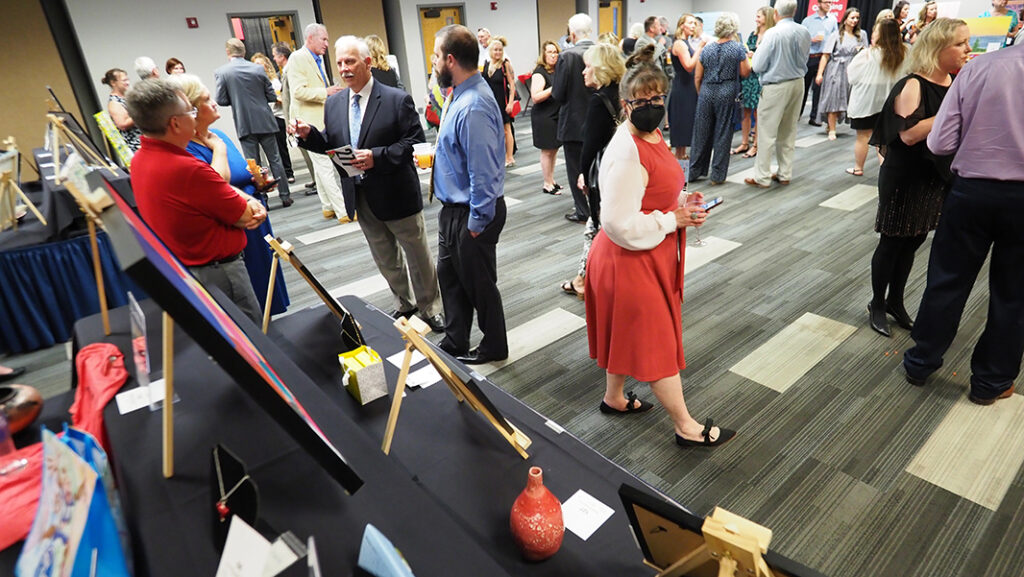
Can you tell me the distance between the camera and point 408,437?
4.84 ft

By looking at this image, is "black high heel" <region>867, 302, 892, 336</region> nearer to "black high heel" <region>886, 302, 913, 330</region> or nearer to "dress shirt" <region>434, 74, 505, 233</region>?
"black high heel" <region>886, 302, 913, 330</region>

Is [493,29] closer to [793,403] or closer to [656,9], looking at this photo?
[656,9]

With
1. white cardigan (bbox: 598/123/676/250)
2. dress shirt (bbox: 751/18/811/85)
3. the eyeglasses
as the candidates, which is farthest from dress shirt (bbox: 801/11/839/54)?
white cardigan (bbox: 598/123/676/250)

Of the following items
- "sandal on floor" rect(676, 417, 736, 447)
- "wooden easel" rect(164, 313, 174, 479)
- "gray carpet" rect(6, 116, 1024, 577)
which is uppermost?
"wooden easel" rect(164, 313, 174, 479)

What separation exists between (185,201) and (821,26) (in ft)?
26.2

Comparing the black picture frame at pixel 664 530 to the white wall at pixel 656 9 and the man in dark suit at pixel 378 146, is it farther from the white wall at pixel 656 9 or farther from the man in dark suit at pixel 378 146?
the white wall at pixel 656 9

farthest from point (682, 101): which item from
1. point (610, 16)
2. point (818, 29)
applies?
point (610, 16)

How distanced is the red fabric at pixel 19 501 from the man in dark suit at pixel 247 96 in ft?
15.6

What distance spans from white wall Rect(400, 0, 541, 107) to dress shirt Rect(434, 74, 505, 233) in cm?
762

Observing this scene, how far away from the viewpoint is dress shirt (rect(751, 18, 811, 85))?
4797 mm

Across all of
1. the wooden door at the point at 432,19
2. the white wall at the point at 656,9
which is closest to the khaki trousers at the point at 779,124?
the wooden door at the point at 432,19

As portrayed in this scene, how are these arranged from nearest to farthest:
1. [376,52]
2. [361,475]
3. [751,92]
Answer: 1. [361,475]
2. [376,52]
3. [751,92]

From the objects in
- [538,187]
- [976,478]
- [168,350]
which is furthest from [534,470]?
[538,187]

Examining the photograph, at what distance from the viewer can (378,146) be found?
279 centimetres
